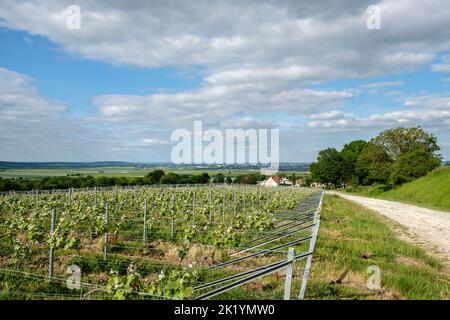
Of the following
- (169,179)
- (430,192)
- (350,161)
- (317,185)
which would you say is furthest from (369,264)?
(317,185)

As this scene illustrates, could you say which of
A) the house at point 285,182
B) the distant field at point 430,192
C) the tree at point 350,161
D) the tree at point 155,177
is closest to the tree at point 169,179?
the tree at point 155,177

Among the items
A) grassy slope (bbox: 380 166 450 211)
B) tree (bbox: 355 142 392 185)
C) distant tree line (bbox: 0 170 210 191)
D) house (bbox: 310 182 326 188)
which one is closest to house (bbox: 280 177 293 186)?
house (bbox: 310 182 326 188)

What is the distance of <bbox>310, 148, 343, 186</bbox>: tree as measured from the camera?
80.0 metres

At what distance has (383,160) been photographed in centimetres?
5928

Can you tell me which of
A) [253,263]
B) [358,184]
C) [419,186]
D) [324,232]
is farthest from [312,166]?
[253,263]

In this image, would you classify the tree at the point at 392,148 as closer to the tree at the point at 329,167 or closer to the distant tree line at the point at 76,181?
the tree at the point at 329,167

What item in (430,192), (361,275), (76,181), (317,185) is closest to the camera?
(361,275)

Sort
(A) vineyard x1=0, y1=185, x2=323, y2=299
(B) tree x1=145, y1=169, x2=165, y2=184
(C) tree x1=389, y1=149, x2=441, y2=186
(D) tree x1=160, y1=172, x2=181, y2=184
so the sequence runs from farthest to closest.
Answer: (B) tree x1=145, y1=169, x2=165, y2=184, (D) tree x1=160, y1=172, x2=181, y2=184, (C) tree x1=389, y1=149, x2=441, y2=186, (A) vineyard x1=0, y1=185, x2=323, y2=299

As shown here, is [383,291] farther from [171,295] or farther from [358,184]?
[358,184]

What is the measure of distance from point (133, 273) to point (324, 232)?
10589mm

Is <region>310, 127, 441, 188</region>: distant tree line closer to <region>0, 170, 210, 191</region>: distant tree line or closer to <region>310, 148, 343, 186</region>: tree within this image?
<region>310, 148, 343, 186</region>: tree

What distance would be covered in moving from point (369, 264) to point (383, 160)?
54.2 meters

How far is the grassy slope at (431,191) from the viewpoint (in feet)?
107

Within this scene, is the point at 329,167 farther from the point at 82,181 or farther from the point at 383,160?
the point at 82,181
